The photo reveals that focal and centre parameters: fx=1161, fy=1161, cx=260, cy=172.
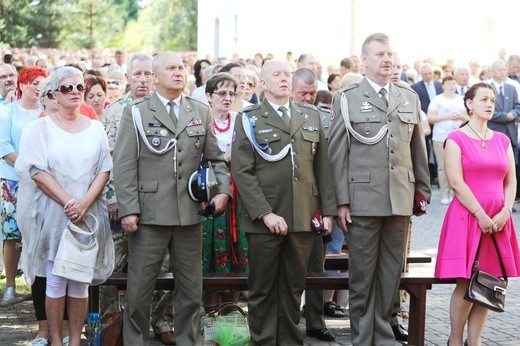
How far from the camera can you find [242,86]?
1044 cm

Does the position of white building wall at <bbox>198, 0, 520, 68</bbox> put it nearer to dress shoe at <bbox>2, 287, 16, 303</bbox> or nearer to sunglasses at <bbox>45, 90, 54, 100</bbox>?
dress shoe at <bbox>2, 287, 16, 303</bbox>

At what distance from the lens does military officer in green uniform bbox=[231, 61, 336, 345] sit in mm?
7926

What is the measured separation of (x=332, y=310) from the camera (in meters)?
9.77

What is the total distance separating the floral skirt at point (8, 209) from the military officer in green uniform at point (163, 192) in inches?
103

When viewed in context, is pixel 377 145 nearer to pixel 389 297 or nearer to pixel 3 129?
pixel 389 297

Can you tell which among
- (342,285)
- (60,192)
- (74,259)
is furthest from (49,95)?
(342,285)

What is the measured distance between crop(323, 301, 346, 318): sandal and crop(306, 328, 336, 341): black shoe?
0.78 m

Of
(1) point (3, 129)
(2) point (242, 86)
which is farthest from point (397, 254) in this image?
(1) point (3, 129)

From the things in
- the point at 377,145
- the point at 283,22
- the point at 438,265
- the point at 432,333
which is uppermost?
the point at 283,22

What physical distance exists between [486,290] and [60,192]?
297cm

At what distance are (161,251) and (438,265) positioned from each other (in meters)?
1.99

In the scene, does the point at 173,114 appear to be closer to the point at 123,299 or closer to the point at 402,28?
the point at 123,299

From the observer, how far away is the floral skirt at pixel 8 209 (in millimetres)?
10117

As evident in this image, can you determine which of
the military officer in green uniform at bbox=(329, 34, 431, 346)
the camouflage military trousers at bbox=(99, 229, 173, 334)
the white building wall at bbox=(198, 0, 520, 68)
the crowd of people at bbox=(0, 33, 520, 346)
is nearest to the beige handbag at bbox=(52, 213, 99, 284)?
the crowd of people at bbox=(0, 33, 520, 346)
